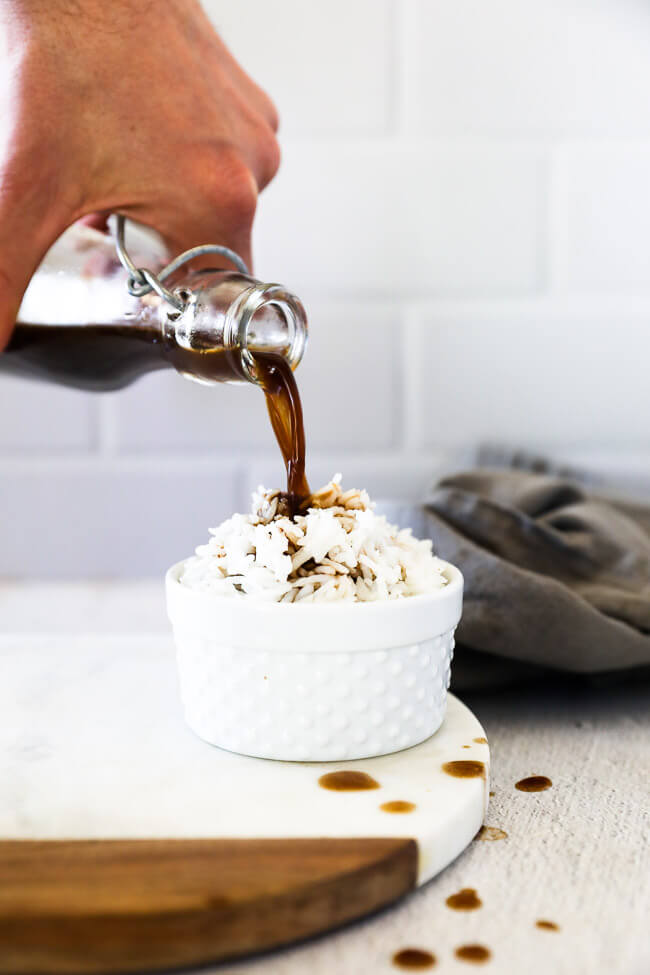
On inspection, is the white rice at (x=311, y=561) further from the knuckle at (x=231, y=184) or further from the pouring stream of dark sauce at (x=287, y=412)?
the knuckle at (x=231, y=184)

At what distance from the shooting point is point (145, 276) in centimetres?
63

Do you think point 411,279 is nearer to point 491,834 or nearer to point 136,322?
point 136,322

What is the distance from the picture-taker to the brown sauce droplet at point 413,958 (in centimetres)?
40

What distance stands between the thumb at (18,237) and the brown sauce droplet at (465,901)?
0.43 m

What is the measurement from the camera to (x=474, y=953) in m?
0.41

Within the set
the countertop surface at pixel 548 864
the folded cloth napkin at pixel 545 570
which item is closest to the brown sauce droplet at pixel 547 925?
the countertop surface at pixel 548 864

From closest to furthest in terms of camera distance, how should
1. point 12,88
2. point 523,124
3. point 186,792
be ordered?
point 186,792, point 12,88, point 523,124

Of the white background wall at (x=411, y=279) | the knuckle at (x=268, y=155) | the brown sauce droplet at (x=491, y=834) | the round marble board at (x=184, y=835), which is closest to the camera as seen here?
the round marble board at (x=184, y=835)

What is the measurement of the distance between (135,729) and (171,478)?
69 centimetres

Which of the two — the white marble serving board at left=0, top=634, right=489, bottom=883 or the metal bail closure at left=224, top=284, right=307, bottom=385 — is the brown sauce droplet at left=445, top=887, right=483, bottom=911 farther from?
the metal bail closure at left=224, top=284, right=307, bottom=385

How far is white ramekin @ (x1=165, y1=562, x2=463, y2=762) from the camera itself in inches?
21.6

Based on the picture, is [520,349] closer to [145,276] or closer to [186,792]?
[145,276]

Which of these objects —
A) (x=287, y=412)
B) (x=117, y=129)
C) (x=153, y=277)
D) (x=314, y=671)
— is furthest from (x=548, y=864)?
(x=117, y=129)

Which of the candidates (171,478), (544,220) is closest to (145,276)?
(171,478)
